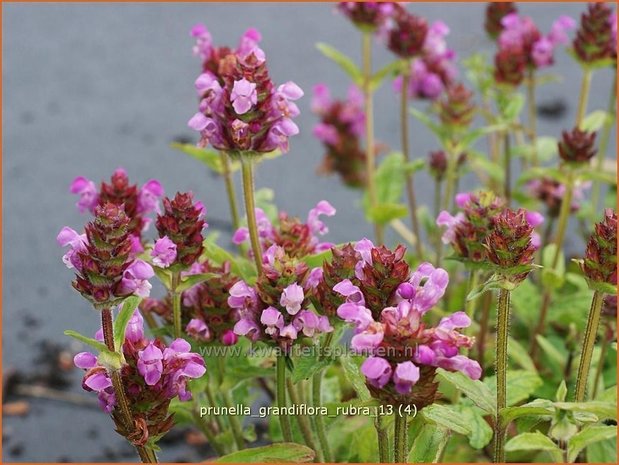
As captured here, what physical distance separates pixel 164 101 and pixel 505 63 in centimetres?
139

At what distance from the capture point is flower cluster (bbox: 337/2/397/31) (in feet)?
6.03

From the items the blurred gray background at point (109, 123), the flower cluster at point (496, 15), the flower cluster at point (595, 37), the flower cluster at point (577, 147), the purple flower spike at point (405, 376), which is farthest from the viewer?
the blurred gray background at point (109, 123)

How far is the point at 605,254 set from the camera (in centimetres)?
112

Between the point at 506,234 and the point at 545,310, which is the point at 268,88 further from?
the point at 545,310

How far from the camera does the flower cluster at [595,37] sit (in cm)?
180

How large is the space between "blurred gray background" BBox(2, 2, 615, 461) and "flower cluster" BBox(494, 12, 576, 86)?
63 cm

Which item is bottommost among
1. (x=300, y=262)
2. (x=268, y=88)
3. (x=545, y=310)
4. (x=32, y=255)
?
(x=32, y=255)

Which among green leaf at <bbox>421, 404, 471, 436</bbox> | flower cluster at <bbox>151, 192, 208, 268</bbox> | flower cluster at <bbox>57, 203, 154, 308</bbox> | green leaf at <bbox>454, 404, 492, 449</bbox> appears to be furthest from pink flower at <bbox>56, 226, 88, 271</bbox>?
green leaf at <bbox>454, 404, 492, 449</bbox>

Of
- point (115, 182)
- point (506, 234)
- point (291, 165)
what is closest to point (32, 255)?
point (291, 165)

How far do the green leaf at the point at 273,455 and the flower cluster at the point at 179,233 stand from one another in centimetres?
25

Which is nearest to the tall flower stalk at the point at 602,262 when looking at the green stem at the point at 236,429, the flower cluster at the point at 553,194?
the green stem at the point at 236,429

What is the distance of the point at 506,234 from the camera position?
1.06m

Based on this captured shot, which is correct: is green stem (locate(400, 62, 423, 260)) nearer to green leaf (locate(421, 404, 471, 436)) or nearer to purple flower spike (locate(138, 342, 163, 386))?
green leaf (locate(421, 404, 471, 436))

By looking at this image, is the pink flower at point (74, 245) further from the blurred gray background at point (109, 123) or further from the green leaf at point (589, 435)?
the blurred gray background at point (109, 123)
